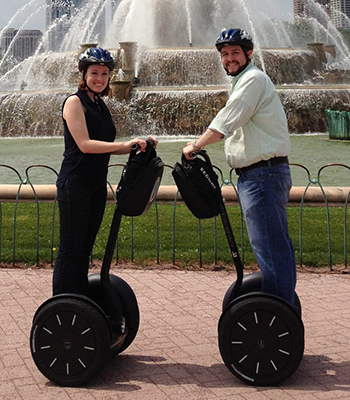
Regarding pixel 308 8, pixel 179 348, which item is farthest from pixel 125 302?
pixel 308 8

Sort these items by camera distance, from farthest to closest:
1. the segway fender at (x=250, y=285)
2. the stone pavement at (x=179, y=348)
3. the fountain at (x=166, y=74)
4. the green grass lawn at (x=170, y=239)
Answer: the fountain at (x=166, y=74) < the green grass lawn at (x=170, y=239) < the segway fender at (x=250, y=285) < the stone pavement at (x=179, y=348)

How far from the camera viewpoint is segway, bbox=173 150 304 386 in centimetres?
393

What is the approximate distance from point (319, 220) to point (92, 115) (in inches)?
215

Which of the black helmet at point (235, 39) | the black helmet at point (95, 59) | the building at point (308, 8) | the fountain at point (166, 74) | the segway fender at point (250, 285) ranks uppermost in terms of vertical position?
the building at point (308, 8)

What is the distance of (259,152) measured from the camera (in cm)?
399

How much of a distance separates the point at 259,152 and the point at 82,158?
3.35 feet

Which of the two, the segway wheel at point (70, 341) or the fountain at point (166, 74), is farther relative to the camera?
the fountain at point (166, 74)

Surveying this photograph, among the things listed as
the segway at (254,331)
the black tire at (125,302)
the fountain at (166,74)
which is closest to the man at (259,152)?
the segway at (254,331)

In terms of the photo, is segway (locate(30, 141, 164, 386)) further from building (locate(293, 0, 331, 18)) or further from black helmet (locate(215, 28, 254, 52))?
building (locate(293, 0, 331, 18))

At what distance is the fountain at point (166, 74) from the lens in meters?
23.1

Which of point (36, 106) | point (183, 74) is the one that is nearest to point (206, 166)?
point (36, 106)

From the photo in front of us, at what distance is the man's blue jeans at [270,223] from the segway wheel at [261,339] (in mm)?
167

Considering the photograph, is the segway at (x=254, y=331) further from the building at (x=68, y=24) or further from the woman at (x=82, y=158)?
the building at (x=68, y=24)

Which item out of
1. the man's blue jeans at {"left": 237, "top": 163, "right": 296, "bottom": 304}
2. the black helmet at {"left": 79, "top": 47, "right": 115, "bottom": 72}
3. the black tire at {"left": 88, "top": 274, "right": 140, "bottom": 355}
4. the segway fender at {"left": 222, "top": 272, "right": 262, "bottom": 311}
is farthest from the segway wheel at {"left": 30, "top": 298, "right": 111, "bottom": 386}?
the black helmet at {"left": 79, "top": 47, "right": 115, "bottom": 72}
